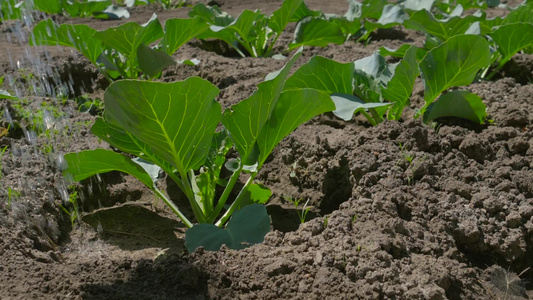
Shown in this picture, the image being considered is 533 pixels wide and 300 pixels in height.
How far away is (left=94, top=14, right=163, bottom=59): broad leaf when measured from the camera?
2.84m

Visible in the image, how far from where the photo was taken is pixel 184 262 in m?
1.64

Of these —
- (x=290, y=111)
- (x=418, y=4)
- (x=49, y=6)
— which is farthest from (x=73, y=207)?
(x=49, y=6)

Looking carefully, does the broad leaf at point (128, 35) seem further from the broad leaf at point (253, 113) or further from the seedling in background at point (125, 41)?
the broad leaf at point (253, 113)

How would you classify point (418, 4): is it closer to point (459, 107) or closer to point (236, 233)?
point (459, 107)

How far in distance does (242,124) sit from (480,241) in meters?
0.80

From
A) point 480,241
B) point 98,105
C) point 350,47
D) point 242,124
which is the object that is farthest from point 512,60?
point 98,105

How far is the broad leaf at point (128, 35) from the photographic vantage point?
2.84 metres

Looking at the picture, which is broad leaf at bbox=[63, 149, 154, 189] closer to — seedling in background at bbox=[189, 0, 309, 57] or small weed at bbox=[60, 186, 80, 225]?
→ small weed at bbox=[60, 186, 80, 225]

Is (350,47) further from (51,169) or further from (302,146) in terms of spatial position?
(51,169)

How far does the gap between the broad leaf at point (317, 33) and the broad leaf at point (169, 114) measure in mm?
1895

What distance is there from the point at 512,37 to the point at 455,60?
81 cm

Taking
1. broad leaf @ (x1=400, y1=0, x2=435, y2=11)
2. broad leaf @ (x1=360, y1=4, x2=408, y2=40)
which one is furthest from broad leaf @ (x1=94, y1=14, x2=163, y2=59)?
broad leaf @ (x1=400, y1=0, x2=435, y2=11)

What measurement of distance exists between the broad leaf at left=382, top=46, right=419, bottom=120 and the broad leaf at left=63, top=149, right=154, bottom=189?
0.99 metres

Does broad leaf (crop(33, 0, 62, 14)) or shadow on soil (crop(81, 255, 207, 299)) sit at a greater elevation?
shadow on soil (crop(81, 255, 207, 299))
